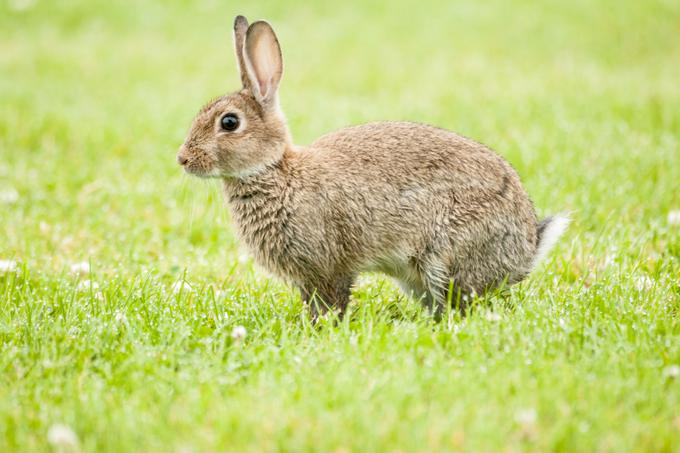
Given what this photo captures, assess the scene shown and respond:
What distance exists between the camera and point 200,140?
A: 15.0 ft

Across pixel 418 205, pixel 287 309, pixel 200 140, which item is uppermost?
pixel 200 140

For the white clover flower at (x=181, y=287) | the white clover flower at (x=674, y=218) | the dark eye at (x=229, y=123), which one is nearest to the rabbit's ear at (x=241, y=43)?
the dark eye at (x=229, y=123)

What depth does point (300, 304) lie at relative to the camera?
15.3 feet

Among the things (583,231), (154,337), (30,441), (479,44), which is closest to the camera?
(30,441)

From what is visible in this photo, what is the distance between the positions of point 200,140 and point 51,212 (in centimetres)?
245

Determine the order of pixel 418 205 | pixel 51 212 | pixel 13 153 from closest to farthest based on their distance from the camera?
pixel 418 205, pixel 51 212, pixel 13 153

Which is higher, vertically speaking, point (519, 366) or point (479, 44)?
point (479, 44)

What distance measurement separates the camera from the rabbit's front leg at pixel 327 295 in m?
4.46

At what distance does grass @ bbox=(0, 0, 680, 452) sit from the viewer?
118 inches

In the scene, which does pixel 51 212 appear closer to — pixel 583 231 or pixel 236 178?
pixel 236 178

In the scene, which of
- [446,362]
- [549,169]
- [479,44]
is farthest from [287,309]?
[479,44]

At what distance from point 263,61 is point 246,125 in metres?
0.40

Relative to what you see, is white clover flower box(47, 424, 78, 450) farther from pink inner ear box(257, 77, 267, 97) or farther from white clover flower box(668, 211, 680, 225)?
white clover flower box(668, 211, 680, 225)

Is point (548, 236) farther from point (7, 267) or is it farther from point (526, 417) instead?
point (7, 267)
